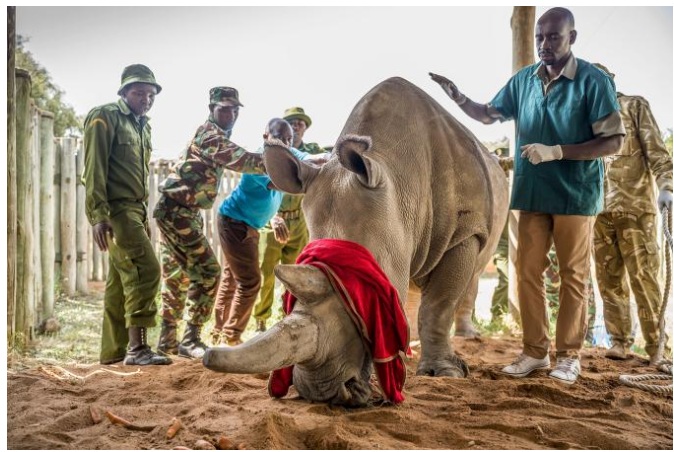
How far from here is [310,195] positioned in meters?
3.67

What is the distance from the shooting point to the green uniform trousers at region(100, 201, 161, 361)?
16.7 ft

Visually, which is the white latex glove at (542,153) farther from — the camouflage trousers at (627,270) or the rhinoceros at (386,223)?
the camouflage trousers at (627,270)

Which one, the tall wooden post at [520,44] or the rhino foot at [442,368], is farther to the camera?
the tall wooden post at [520,44]

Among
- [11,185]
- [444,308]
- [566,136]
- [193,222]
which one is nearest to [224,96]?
[193,222]

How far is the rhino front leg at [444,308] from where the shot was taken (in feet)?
14.1

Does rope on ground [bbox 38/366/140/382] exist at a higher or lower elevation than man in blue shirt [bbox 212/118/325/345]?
lower

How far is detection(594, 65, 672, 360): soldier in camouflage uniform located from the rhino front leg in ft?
6.15

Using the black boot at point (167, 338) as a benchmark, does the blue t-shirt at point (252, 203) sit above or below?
above

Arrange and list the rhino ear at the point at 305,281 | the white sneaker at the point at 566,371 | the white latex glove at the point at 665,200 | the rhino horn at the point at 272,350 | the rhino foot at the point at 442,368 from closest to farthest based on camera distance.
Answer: the rhino horn at the point at 272,350 → the rhino ear at the point at 305,281 → the rhino foot at the point at 442,368 → the white sneaker at the point at 566,371 → the white latex glove at the point at 665,200

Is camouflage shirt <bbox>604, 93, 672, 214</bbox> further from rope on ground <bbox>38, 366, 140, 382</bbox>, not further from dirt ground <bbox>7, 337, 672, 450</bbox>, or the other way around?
rope on ground <bbox>38, 366, 140, 382</bbox>

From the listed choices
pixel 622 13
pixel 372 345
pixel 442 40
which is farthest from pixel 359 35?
pixel 372 345

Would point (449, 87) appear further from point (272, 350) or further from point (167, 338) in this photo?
point (167, 338)

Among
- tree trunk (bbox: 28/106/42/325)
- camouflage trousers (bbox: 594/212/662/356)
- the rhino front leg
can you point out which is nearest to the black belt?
tree trunk (bbox: 28/106/42/325)

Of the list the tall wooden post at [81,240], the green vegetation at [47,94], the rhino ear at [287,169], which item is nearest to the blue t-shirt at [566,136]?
the rhino ear at [287,169]
